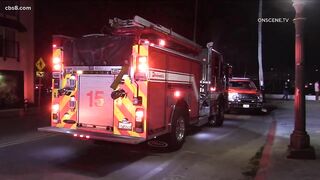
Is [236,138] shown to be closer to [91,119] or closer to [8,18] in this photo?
[91,119]

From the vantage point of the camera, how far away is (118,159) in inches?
393

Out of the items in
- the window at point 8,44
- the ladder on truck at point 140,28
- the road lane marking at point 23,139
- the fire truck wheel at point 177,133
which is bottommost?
the road lane marking at point 23,139

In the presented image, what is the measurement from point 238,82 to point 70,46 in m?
15.7

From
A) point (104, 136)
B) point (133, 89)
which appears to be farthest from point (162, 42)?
point (104, 136)

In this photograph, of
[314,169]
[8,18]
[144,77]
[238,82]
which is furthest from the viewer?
[8,18]

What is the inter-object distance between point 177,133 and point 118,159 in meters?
1.97

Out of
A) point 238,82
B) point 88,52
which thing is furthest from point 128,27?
point 238,82

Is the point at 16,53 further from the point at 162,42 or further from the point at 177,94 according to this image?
the point at 162,42

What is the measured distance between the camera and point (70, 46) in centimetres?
1039

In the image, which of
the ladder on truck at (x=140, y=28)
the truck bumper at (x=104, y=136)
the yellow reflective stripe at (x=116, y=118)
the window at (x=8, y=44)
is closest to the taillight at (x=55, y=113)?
the truck bumper at (x=104, y=136)

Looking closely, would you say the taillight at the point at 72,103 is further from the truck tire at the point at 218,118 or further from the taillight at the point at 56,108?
the truck tire at the point at 218,118

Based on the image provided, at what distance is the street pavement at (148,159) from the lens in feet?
27.6

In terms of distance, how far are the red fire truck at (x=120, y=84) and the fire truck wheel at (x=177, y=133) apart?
0.03m

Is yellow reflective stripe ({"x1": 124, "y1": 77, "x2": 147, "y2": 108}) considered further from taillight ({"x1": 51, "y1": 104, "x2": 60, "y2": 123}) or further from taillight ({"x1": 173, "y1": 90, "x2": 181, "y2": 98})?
taillight ({"x1": 51, "y1": 104, "x2": 60, "y2": 123})
